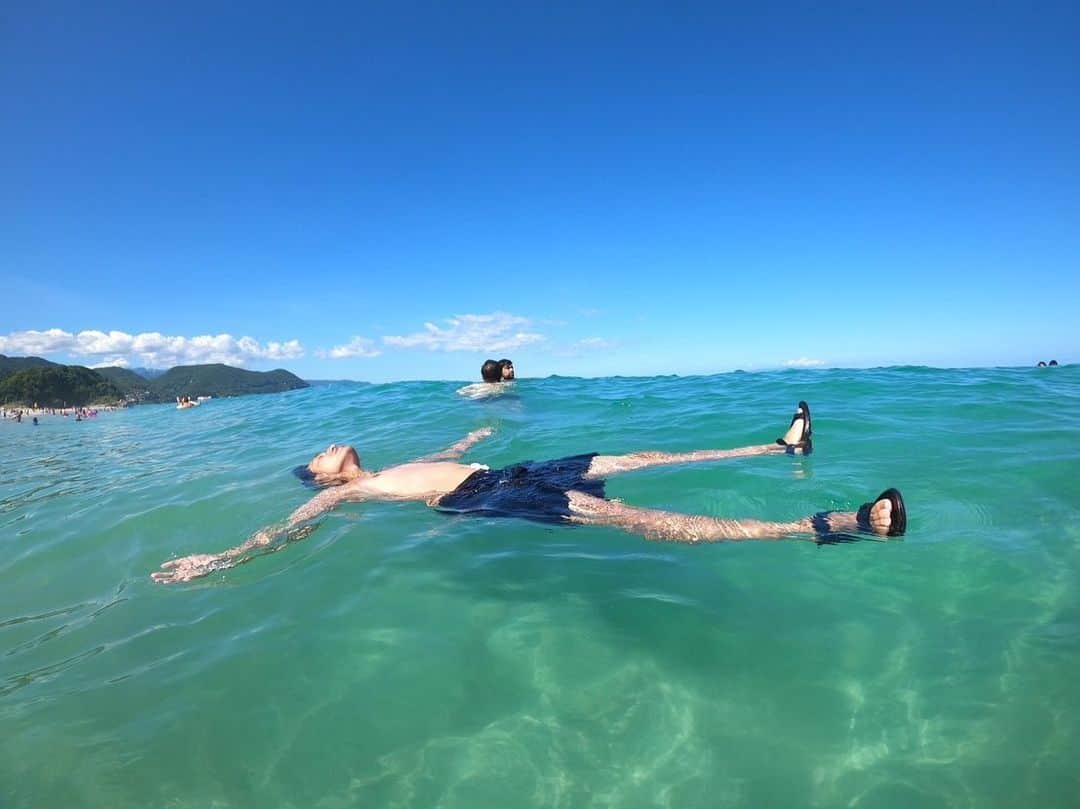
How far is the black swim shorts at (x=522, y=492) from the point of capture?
6.26m

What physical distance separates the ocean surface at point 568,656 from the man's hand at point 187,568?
10 centimetres

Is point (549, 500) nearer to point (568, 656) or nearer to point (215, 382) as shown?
point (568, 656)

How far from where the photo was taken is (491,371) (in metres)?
18.9

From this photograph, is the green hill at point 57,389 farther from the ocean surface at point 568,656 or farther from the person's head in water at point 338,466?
the ocean surface at point 568,656

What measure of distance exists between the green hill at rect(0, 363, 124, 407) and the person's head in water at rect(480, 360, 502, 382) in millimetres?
60709

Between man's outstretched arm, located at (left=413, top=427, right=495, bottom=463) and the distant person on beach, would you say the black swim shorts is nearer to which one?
the distant person on beach

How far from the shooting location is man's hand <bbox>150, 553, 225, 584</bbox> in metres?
5.18

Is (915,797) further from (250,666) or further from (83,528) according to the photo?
(83,528)

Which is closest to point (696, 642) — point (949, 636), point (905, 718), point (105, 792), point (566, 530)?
point (905, 718)

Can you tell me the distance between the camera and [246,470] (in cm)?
1024

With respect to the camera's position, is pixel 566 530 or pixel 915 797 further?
pixel 566 530

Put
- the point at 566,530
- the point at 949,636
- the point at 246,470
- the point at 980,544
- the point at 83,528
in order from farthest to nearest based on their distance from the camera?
the point at 246,470, the point at 83,528, the point at 566,530, the point at 980,544, the point at 949,636

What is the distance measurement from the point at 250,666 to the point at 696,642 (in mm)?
3239

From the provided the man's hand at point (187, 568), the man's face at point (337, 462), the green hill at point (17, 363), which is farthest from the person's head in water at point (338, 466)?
the green hill at point (17, 363)
